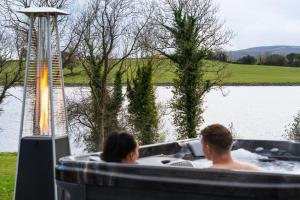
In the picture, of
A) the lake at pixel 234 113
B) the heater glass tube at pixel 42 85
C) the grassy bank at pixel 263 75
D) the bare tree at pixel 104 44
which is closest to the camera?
the heater glass tube at pixel 42 85

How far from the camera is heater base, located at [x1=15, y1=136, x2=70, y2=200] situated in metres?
5.42

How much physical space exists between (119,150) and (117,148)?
0.02 meters

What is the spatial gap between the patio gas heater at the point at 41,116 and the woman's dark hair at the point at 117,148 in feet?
7.23

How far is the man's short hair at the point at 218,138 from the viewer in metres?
3.33

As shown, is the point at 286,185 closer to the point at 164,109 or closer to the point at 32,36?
the point at 32,36

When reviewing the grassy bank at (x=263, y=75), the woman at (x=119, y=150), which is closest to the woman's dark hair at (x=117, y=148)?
the woman at (x=119, y=150)

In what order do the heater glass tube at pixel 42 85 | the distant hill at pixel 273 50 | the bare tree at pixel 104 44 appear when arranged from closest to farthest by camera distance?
the heater glass tube at pixel 42 85, the bare tree at pixel 104 44, the distant hill at pixel 273 50

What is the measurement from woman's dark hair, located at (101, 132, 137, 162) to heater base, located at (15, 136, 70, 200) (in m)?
2.22

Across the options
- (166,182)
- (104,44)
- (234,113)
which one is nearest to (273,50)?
(234,113)

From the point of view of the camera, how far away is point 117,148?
3229mm

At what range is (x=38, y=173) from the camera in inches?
215

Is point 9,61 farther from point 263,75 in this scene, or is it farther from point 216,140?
point 263,75

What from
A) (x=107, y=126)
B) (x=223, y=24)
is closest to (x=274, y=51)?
(x=223, y=24)

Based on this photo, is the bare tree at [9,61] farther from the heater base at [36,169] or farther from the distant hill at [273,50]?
the distant hill at [273,50]
